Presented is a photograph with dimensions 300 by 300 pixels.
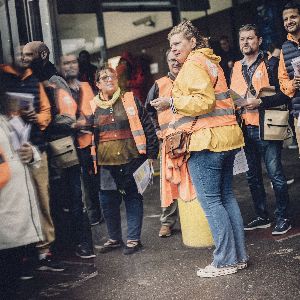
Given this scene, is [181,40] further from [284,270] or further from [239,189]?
[239,189]

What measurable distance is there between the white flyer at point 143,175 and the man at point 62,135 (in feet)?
1.93

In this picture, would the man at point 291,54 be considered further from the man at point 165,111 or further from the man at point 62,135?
the man at point 62,135

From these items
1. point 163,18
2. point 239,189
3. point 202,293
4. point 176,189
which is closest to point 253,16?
point 163,18

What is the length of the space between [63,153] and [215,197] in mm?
1542

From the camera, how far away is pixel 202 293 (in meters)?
3.84

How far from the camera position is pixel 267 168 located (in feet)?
17.1

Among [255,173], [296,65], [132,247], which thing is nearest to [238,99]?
[296,65]

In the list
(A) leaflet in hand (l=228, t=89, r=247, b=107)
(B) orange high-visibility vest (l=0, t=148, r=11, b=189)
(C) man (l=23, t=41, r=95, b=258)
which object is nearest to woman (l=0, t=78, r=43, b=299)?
(B) orange high-visibility vest (l=0, t=148, r=11, b=189)

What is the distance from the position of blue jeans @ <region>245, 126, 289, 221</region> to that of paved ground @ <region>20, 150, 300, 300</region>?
27cm

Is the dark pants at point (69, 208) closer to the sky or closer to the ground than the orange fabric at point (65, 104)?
closer to the ground

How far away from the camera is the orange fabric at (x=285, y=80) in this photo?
192 inches

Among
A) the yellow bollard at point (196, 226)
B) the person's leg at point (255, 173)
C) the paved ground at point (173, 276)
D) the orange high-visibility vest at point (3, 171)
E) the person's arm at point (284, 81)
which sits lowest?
the paved ground at point (173, 276)

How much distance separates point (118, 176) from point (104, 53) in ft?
17.9

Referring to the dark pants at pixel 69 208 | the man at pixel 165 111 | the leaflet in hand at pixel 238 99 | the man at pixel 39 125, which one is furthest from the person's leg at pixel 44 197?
the leaflet in hand at pixel 238 99
